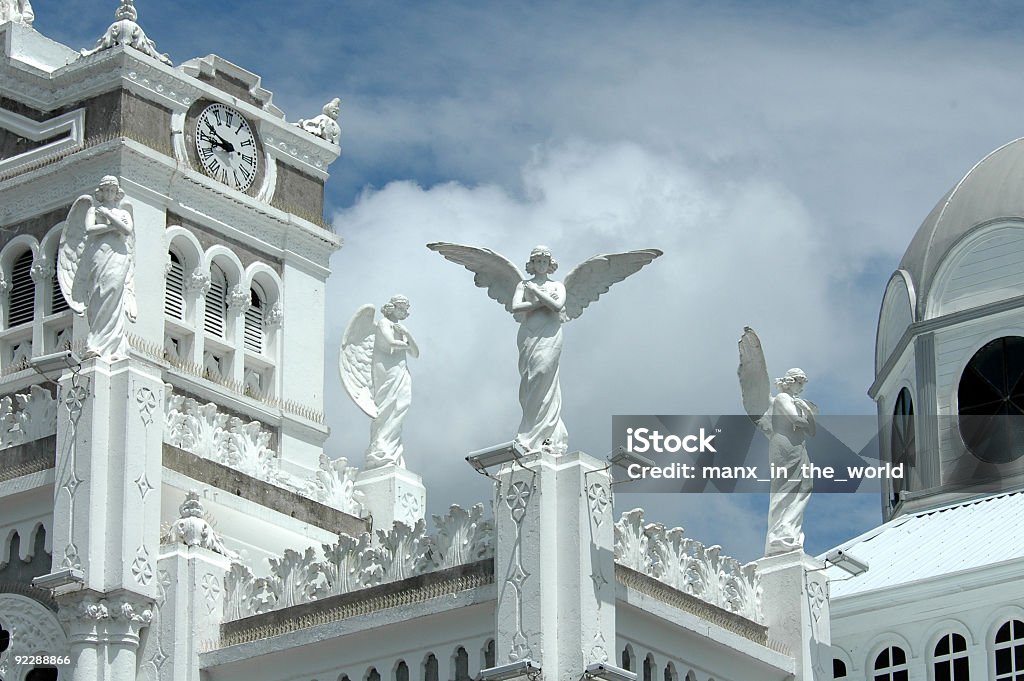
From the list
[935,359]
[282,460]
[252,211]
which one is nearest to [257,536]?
[282,460]

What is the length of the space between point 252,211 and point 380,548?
468 inches

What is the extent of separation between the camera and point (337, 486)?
45.8 metres

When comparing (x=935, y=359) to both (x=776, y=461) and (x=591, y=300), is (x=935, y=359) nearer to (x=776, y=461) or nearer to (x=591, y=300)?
(x=776, y=461)

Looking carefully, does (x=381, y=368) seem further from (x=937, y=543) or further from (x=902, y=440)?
(x=902, y=440)

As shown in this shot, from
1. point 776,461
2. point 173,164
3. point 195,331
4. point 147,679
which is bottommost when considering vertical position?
point 147,679

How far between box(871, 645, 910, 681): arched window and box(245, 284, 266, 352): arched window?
12980 millimetres

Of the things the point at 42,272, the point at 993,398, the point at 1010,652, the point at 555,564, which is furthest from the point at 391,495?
the point at 993,398

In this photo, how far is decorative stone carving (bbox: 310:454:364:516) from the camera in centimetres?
4550

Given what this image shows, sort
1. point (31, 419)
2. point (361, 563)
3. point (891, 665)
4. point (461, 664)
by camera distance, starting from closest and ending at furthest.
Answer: point (461, 664)
point (361, 563)
point (31, 419)
point (891, 665)

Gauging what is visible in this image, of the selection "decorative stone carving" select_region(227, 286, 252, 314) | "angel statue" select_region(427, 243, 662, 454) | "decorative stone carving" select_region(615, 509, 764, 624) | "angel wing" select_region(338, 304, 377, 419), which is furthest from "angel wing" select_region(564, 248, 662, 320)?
"decorative stone carving" select_region(227, 286, 252, 314)

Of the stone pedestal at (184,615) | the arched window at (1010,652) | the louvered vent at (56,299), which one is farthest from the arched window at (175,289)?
the arched window at (1010,652)

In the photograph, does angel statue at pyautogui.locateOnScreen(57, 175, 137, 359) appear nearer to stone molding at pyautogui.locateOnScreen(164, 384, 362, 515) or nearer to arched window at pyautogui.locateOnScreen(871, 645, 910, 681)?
stone molding at pyautogui.locateOnScreen(164, 384, 362, 515)

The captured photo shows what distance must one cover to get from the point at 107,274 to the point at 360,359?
6630 mm

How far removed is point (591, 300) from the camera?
37438mm
